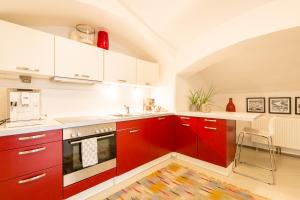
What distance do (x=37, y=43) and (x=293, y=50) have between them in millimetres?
3487

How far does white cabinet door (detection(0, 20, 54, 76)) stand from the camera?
1.46 metres

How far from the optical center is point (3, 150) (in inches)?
48.1

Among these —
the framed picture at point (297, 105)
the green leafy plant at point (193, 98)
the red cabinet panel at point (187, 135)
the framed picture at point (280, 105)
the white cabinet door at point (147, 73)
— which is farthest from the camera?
the green leafy plant at point (193, 98)

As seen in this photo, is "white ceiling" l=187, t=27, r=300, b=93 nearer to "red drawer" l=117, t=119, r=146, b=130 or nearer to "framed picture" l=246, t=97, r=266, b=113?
"framed picture" l=246, t=97, r=266, b=113

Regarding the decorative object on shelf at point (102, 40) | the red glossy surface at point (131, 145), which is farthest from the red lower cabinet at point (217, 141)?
the decorative object on shelf at point (102, 40)

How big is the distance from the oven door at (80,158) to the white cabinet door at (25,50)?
87cm

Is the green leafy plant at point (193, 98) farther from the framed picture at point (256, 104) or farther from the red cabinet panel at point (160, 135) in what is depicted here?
the framed picture at point (256, 104)

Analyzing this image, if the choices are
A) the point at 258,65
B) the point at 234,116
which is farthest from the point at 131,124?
the point at 258,65

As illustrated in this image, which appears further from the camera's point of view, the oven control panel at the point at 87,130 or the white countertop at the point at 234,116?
the white countertop at the point at 234,116

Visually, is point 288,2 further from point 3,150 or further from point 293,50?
point 3,150

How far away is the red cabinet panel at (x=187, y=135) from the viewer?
2.57 metres

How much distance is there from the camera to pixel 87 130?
172cm

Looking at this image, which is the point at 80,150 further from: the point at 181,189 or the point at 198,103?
the point at 198,103

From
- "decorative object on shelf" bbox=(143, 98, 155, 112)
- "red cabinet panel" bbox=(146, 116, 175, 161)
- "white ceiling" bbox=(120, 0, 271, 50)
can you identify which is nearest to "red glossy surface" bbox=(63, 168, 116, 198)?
"red cabinet panel" bbox=(146, 116, 175, 161)
